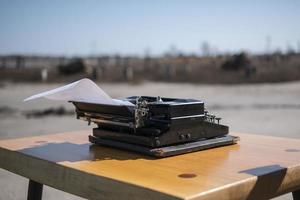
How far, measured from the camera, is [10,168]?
181 centimetres

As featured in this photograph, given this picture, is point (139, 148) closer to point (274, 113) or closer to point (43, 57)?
point (274, 113)

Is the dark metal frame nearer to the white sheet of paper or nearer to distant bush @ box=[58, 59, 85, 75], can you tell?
the white sheet of paper

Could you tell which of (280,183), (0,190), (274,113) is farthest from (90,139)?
(274,113)

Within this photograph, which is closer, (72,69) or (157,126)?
(157,126)

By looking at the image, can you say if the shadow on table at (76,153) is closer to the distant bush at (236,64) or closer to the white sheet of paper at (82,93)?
the white sheet of paper at (82,93)

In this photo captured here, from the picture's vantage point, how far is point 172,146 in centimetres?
164

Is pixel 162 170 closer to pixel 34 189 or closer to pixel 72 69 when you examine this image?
pixel 34 189

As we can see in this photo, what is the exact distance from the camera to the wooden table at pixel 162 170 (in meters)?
1.21

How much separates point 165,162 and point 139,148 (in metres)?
0.18

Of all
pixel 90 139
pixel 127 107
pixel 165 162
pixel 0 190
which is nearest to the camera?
pixel 165 162

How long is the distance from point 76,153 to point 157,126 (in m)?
0.33

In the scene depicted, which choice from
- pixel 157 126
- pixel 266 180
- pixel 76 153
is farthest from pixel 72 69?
pixel 266 180

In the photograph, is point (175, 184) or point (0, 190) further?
point (0, 190)

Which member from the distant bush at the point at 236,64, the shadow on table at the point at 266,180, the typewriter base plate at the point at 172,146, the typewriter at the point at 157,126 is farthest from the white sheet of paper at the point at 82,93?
the distant bush at the point at 236,64
